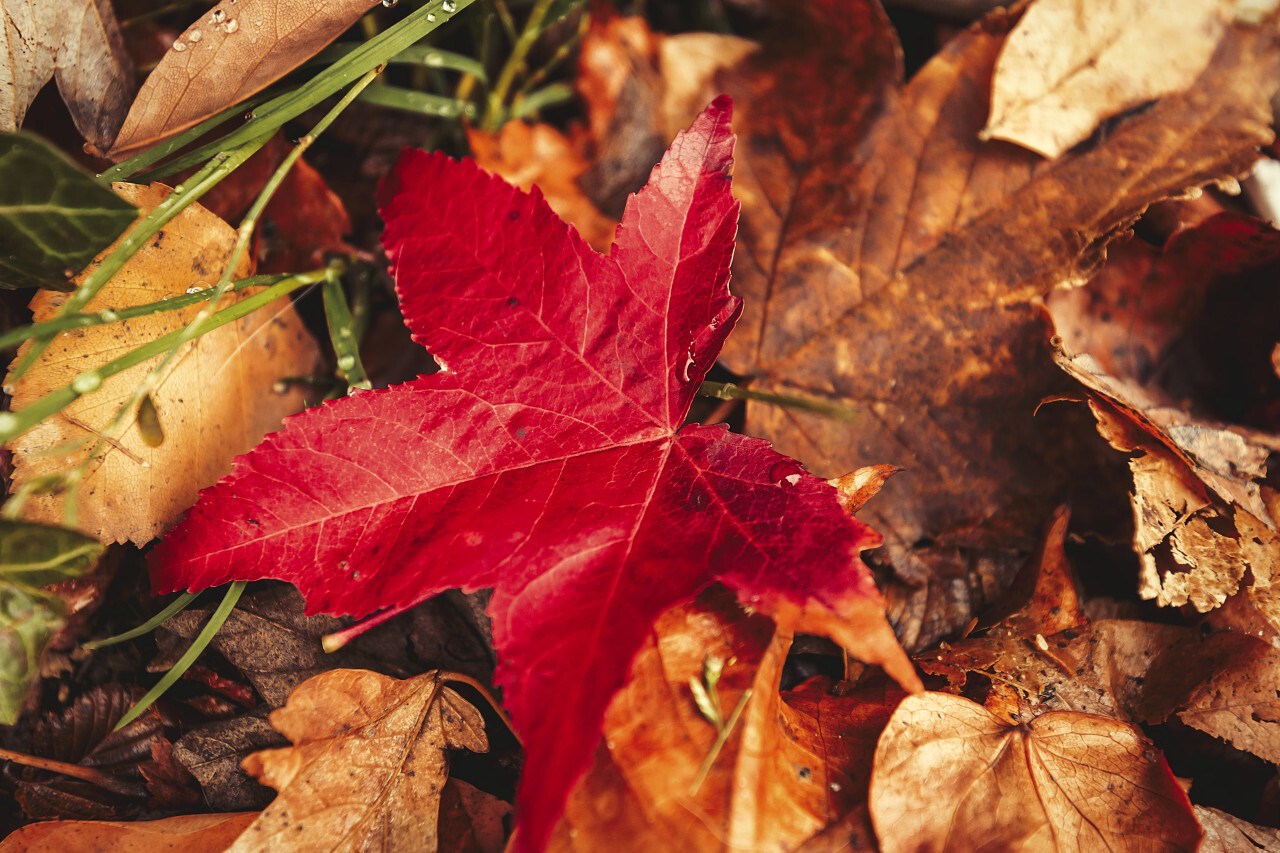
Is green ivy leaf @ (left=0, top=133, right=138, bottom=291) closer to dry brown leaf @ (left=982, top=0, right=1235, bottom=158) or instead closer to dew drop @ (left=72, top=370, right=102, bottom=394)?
dew drop @ (left=72, top=370, right=102, bottom=394)

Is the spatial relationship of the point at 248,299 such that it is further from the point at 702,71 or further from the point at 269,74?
the point at 702,71

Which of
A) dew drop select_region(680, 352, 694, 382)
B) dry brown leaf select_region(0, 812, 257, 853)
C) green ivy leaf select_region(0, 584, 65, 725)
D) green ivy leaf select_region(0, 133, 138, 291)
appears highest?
green ivy leaf select_region(0, 133, 138, 291)

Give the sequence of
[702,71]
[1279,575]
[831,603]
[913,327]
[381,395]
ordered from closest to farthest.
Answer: [831,603], [381,395], [1279,575], [913,327], [702,71]

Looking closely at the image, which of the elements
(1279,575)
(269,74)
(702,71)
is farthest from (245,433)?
(1279,575)

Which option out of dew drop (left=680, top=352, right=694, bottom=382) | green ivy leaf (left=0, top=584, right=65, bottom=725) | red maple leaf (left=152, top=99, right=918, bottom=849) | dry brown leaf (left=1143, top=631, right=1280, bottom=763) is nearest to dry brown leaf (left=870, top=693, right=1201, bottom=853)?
dry brown leaf (left=1143, top=631, right=1280, bottom=763)

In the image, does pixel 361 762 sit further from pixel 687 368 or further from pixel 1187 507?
pixel 1187 507
